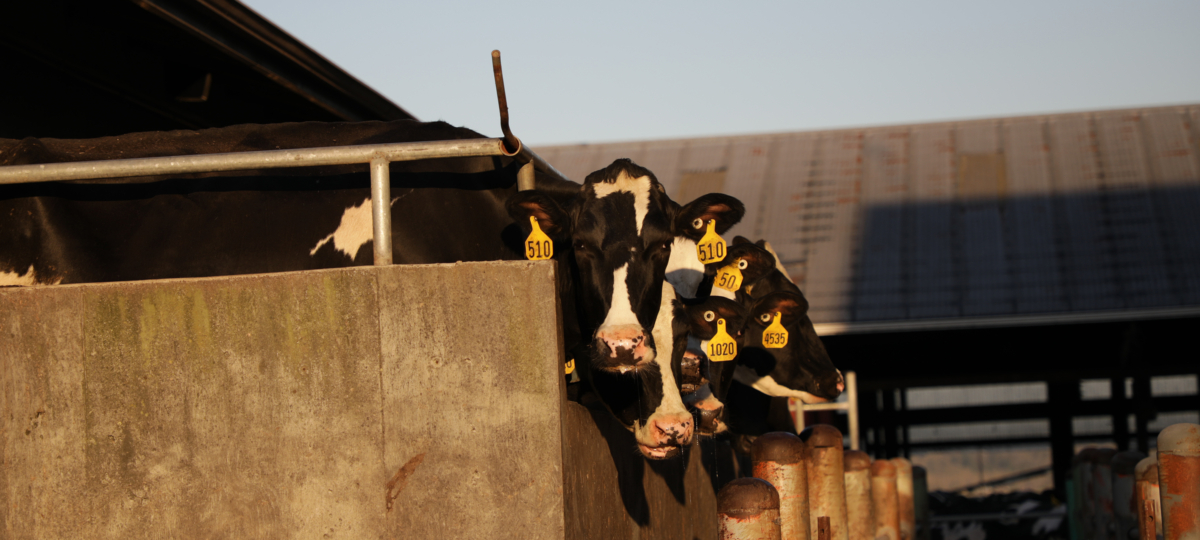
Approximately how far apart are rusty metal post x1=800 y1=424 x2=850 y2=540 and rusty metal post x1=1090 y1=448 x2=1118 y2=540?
11.4 feet

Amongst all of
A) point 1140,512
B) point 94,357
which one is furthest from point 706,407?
point 94,357

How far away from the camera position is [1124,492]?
6.85 m

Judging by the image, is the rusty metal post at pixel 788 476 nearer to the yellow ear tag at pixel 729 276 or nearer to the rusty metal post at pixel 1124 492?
the yellow ear tag at pixel 729 276

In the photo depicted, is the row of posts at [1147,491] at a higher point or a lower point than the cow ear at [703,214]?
lower

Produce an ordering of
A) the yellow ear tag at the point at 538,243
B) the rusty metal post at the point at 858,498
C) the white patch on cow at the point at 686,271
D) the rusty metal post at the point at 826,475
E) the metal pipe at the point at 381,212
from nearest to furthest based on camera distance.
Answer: the metal pipe at the point at 381,212 → the yellow ear tag at the point at 538,243 → the rusty metal post at the point at 826,475 → the rusty metal post at the point at 858,498 → the white patch on cow at the point at 686,271

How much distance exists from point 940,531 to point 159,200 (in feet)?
35.9

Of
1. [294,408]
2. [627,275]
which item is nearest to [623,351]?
[627,275]

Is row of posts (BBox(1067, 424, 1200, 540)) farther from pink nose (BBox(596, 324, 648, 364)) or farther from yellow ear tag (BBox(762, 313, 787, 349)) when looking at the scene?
yellow ear tag (BBox(762, 313, 787, 349))

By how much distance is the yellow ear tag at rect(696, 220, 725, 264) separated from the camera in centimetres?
498

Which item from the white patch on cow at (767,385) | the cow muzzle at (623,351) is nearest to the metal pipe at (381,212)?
the cow muzzle at (623,351)

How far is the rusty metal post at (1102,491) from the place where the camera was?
25.2ft

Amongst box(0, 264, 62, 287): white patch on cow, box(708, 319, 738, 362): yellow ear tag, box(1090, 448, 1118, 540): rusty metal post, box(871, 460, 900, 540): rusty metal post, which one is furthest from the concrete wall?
box(1090, 448, 1118, 540): rusty metal post

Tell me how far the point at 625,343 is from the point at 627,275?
47 centimetres

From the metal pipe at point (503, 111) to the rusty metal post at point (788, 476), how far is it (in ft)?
4.86
